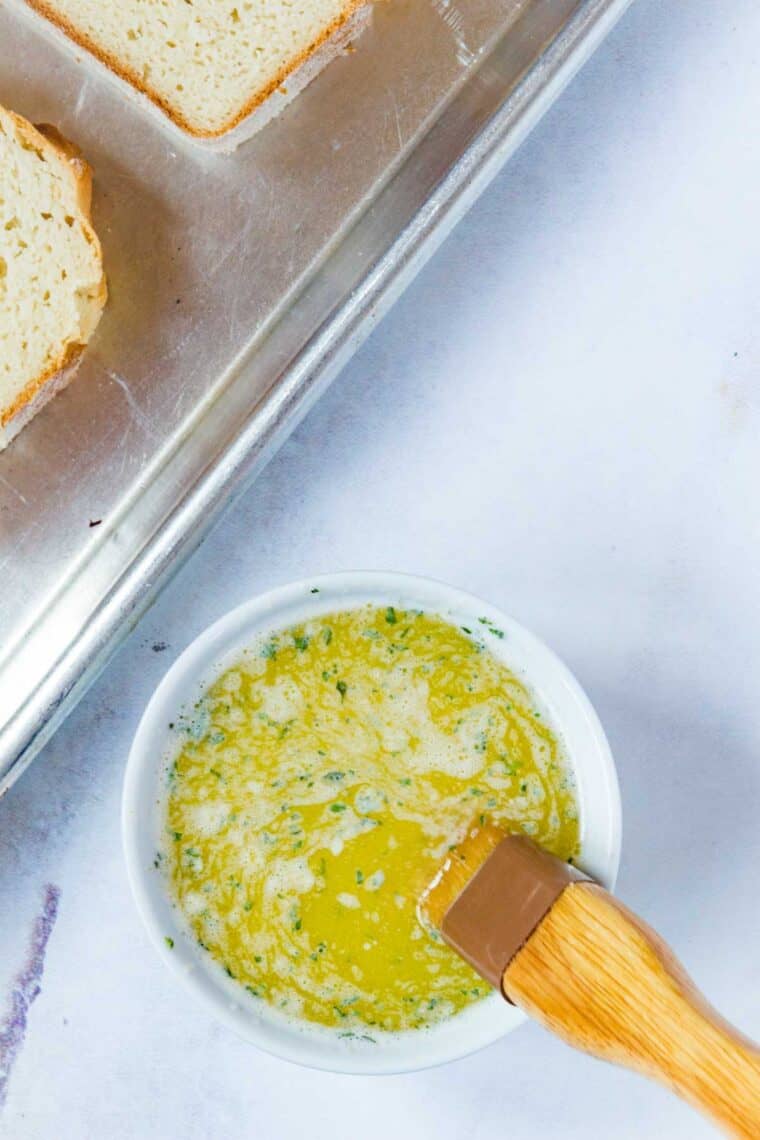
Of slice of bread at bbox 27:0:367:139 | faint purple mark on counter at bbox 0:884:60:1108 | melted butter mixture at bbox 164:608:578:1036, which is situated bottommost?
faint purple mark on counter at bbox 0:884:60:1108

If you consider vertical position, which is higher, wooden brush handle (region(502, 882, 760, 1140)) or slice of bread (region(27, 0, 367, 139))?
slice of bread (region(27, 0, 367, 139))

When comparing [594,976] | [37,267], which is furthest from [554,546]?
[37,267]

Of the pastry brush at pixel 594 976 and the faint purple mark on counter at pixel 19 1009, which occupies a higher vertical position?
the pastry brush at pixel 594 976

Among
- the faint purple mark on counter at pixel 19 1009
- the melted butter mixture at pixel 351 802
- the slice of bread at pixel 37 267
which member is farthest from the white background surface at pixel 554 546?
the slice of bread at pixel 37 267

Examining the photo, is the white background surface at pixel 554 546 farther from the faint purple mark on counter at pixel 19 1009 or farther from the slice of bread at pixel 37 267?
the slice of bread at pixel 37 267

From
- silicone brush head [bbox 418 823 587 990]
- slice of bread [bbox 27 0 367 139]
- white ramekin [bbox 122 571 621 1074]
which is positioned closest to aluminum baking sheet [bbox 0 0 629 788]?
slice of bread [bbox 27 0 367 139]

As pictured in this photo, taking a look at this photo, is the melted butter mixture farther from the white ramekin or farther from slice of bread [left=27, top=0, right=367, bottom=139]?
slice of bread [left=27, top=0, right=367, bottom=139]

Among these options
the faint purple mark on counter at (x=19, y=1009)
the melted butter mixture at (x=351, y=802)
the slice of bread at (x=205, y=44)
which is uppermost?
the slice of bread at (x=205, y=44)

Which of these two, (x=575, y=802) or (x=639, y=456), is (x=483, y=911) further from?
(x=639, y=456)
